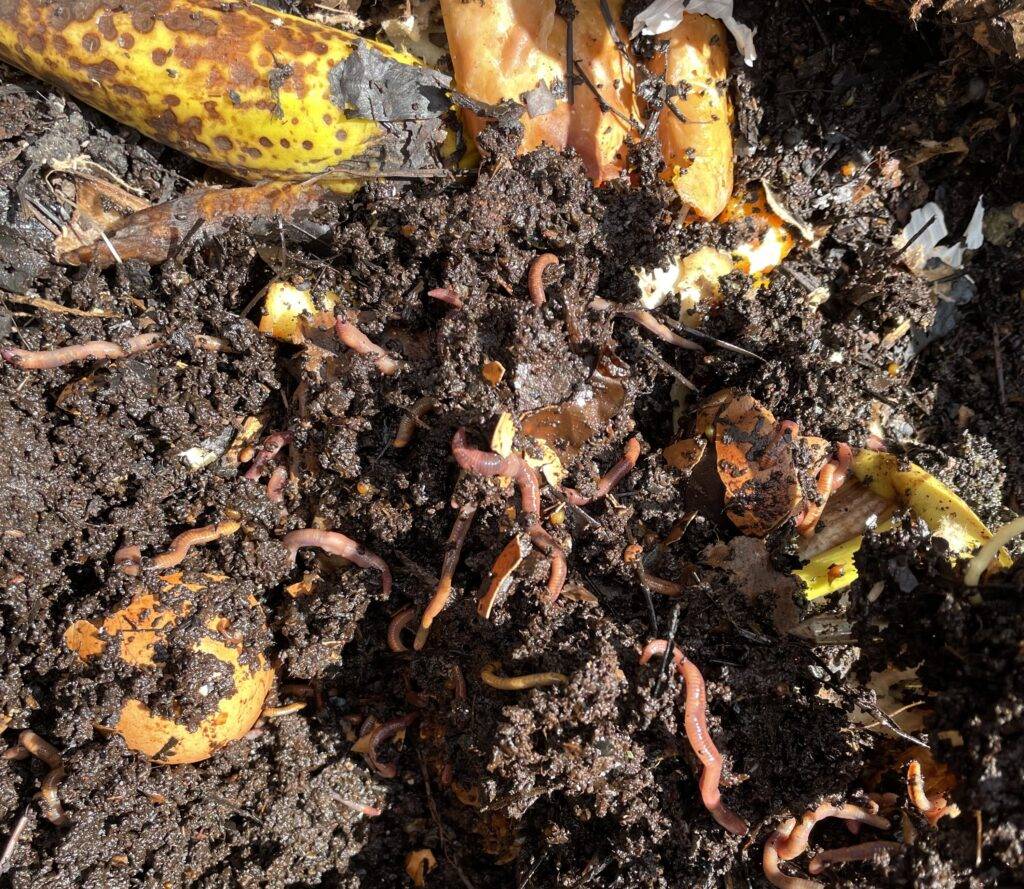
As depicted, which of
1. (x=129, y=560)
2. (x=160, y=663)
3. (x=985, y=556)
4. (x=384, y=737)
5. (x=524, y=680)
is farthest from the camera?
(x=384, y=737)

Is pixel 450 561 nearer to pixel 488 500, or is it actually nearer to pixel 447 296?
pixel 488 500

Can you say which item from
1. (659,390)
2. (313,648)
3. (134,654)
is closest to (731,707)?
(659,390)

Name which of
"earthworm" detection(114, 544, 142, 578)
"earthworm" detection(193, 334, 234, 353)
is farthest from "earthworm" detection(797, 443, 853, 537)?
"earthworm" detection(114, 544, 142, 578)

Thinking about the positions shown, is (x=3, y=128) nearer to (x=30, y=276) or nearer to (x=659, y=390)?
(x=30, y=276)

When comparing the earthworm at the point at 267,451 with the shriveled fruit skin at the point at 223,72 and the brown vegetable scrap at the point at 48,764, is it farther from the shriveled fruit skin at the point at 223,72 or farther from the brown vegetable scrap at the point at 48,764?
the brown vegetable scrap at the point at 48,764

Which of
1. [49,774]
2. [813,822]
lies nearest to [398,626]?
[49,774]

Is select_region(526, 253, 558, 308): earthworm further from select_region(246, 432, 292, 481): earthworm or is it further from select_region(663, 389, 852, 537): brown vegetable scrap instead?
select_region(246, 432, 292, 481): earthworm

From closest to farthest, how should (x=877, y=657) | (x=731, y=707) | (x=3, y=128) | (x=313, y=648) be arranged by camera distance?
(x=877, y=657)
(x=731, y=707)
(x=313, y=648)
(x=3, y=128)
